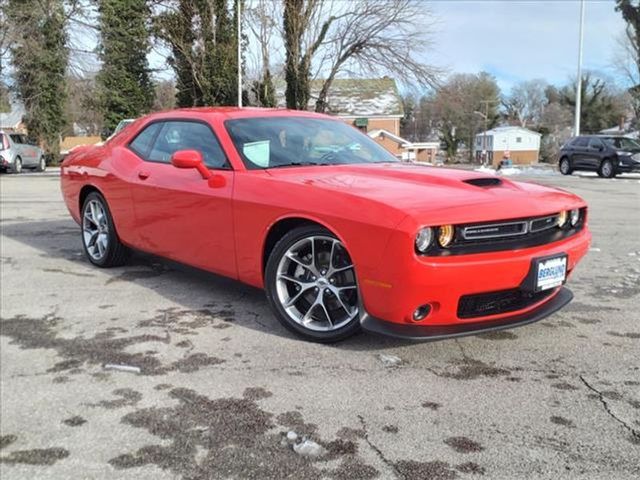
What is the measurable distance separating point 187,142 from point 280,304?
5.25ft

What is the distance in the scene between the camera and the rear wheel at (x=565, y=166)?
2320 cm

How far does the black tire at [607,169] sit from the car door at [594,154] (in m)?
0.19

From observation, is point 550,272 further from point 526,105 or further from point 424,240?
point 526,105

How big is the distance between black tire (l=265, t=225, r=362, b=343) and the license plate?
96 centimetres

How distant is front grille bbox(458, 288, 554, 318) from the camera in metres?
3.12

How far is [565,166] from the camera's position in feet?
76.9

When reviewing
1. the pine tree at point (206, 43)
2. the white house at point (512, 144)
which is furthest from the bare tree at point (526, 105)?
the pine tree at point (206, 43)

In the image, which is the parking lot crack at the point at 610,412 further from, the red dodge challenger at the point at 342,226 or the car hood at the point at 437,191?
the car hood at the point at 437,191

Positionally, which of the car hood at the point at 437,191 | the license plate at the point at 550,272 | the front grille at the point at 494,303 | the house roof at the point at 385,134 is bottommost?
the front grille at the point at 494,303

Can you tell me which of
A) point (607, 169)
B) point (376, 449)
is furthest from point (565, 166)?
point (376, 449)

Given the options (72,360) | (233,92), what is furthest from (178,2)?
(72,360)

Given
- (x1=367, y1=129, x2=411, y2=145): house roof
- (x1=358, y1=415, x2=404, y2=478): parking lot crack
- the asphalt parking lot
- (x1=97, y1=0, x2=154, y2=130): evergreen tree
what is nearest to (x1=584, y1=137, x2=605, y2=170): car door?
the asphalt parking lot

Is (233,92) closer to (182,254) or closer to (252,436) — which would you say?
(182,254)

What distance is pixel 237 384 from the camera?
119 inches
